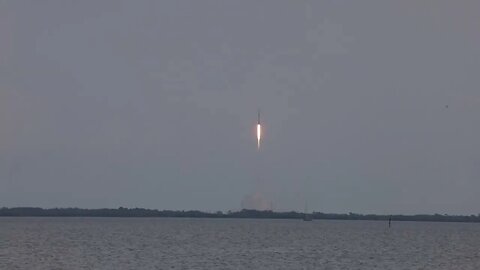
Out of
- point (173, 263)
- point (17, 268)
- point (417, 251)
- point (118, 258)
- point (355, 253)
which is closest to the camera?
point (17, 268)

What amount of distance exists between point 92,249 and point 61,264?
26.7 m

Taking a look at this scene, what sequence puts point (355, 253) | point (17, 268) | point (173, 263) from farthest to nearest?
1. point (355, 253)
2. point (173, 263)
3. point (17, 268)

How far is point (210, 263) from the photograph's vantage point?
311 ft

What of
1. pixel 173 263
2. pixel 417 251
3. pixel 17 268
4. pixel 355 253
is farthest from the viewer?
pixel 417 251

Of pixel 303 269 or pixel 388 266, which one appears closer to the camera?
pixel 303 269

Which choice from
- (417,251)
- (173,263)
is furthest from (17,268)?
(417,251)

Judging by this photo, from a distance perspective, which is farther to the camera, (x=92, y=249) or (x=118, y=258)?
(x=92, y=249)

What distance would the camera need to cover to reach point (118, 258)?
101 metres

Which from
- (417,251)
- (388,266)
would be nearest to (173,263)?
(388,266)

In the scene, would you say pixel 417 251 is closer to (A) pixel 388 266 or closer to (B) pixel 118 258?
(A) pixel 388 266

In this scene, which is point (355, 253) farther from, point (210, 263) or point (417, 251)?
point (210, 263)

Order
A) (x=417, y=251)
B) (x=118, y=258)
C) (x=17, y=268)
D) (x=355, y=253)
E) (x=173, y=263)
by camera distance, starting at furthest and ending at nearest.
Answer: (x=417, y=251)
(x=355, y=253)
(x=118, y=258)
(x=173, y=263)
(x=17, y=268)

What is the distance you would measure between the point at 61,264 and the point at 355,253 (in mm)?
40056

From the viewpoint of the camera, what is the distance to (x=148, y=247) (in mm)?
123812
